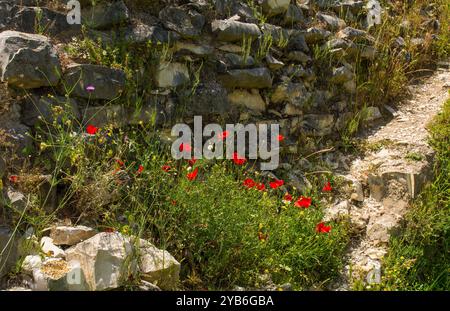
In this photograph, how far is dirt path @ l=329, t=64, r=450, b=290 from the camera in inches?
177

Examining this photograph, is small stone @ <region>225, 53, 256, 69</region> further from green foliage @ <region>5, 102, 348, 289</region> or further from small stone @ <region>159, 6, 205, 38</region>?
green foliage @ <region>5, 102, 348, 289</region>

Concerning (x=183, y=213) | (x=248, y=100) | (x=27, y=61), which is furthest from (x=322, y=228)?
(x=27, y=61)

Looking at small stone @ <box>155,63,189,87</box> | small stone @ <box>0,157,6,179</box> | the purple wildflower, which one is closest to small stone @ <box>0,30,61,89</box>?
the purple wildflower

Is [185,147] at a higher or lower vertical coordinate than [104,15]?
lower

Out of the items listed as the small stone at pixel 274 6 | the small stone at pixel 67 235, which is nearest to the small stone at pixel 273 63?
the small stone at pixel 274 6

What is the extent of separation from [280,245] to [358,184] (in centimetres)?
140

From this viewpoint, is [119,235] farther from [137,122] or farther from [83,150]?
[137,122]

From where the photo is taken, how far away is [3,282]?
10.7 feet

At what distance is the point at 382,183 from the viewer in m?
5.07

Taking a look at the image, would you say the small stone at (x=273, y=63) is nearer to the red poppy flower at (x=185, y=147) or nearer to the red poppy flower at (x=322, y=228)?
the red poppy flower at (x=185, y=147)

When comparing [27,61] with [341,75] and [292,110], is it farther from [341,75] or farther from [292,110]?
[341,75]

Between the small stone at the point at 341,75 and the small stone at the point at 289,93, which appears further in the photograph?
the small stone at the point at 341,75

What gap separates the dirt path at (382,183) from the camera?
4.50 m
